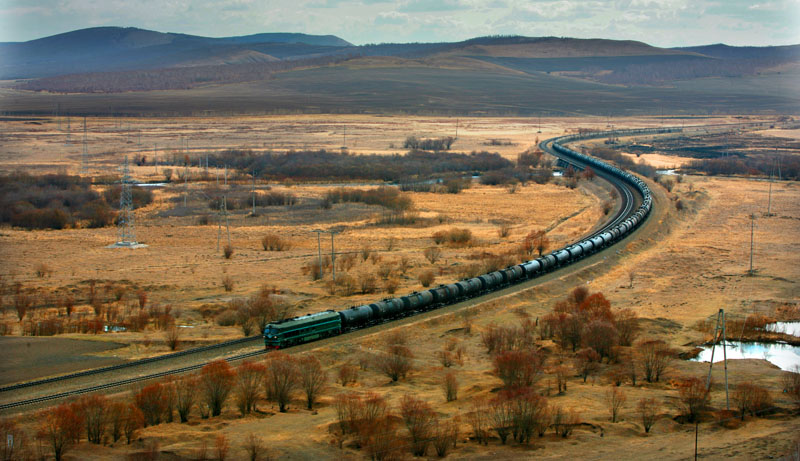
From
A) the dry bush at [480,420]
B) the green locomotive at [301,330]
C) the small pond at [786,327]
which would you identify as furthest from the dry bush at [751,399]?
the green locomotive at [301,330]

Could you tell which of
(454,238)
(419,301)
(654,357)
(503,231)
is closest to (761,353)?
(654,357)

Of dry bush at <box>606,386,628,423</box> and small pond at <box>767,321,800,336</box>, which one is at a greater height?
dry bush at <box>606,386,628,423</box>

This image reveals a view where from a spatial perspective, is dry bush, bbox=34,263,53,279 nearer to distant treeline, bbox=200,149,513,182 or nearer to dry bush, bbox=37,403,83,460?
dry bush, bbox=37,403,83,460

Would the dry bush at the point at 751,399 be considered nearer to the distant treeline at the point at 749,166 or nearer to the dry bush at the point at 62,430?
the dry bush at the point at 62,430

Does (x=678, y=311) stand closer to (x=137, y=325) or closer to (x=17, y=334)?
(x=137, y=325)

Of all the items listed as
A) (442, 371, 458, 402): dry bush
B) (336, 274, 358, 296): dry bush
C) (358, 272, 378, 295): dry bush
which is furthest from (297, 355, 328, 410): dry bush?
(358, 272, 378, 295): dry bush
